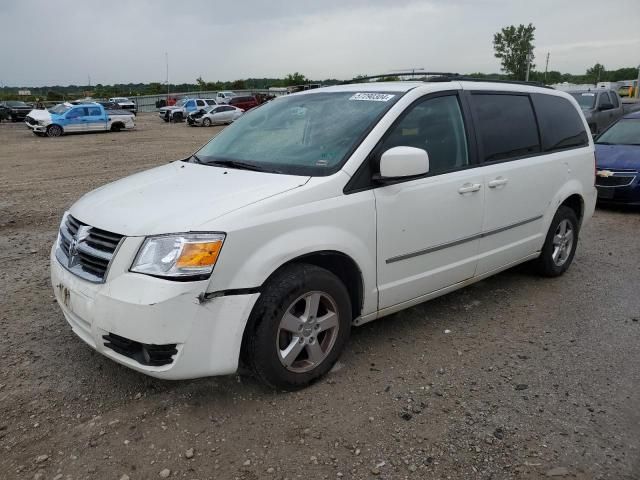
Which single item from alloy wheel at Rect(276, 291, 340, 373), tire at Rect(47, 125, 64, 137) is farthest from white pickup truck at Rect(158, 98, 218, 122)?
alloy wheel at Rect(276, 291, 340, 373)

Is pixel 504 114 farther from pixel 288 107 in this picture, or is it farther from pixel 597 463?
pixel 597 463

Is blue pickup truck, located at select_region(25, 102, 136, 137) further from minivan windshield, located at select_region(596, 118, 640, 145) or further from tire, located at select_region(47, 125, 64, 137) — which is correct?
minivan windshield, located at select_region(596, 118, 640, 145)

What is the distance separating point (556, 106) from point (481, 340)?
96.1 inches

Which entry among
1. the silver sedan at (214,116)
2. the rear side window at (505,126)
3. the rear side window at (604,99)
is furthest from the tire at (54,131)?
the rear side window at (505,126)

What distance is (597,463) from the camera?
2564 millimetres

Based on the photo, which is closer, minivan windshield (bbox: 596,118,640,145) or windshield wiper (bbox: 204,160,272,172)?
windshield wiper (bbox: 204,160,272,172)

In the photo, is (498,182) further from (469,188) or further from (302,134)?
(302,134)

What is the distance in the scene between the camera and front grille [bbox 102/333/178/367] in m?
2.70

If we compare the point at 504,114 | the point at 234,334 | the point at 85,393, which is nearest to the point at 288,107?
the point at 504,114

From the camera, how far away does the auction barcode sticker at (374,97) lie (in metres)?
3.62

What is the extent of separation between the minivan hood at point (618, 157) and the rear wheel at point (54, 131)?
2451cm

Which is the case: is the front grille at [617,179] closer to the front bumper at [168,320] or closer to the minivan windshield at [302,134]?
the minivan windshield at [302,134]

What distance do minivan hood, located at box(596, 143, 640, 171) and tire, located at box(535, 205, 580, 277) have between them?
11.7ft

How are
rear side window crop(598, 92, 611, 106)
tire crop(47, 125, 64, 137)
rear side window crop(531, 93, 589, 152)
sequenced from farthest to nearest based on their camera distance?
1. tire crop(47, 125, 64, 137)
2. rear side window crop(598, 92, 611, 106)
3. rear side window crop(531, 93, 589, 152)
